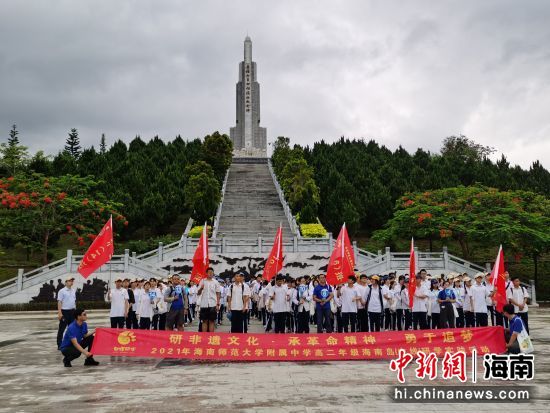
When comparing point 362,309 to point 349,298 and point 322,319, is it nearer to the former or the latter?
point 349,298

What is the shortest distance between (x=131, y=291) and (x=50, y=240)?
22670 millimetres

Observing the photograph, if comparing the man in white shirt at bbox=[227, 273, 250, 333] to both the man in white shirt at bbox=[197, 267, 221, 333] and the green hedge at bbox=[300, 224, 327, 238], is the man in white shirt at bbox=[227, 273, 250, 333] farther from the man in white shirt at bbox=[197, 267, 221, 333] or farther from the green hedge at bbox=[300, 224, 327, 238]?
the green hedge at bbox=[300, 224, 327, 238]

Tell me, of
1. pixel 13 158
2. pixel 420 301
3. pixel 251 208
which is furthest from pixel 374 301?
pixel 13 158

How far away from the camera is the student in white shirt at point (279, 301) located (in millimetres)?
11648

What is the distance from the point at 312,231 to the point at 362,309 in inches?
731

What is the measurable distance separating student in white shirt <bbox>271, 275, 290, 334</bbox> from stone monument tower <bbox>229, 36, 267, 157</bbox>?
6072 centimetres

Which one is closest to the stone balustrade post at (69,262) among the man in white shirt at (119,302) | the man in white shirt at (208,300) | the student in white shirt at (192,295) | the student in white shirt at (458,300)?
the student in white shirt at (192,295)

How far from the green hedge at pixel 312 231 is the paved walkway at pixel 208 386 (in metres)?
19.7

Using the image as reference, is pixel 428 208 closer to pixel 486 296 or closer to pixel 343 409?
pixel 486 296

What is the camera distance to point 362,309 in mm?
11977

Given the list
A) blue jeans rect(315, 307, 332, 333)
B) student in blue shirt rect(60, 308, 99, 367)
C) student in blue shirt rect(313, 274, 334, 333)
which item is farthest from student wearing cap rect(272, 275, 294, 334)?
student in blue shirt rect(60, 308, 99, 367)

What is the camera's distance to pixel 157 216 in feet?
117

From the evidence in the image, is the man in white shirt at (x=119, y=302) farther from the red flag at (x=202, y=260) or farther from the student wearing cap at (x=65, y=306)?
the red flag at (x=202, y=260)

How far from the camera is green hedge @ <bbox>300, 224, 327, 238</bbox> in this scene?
1161 inches
